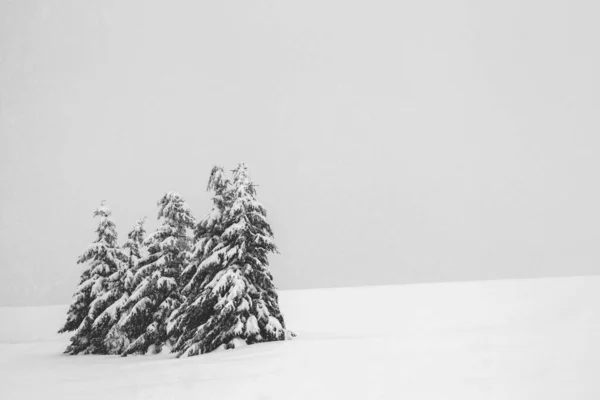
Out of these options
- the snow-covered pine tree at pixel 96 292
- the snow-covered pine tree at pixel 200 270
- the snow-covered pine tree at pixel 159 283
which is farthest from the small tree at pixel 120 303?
the snow-covered pine tree at pixel 200 270

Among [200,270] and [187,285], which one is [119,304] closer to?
[187,285]

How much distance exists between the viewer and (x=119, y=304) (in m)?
27.3

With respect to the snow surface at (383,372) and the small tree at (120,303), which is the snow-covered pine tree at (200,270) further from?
the small tree at (120,303)

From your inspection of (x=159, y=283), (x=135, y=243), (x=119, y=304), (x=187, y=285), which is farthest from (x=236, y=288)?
(x=135, y=243)

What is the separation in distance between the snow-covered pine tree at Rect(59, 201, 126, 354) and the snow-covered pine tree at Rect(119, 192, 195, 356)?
11.9 feet

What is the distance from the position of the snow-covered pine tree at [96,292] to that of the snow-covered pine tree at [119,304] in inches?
12.9

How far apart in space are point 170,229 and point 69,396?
44.9 ft

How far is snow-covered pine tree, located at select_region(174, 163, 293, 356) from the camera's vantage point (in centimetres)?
1866

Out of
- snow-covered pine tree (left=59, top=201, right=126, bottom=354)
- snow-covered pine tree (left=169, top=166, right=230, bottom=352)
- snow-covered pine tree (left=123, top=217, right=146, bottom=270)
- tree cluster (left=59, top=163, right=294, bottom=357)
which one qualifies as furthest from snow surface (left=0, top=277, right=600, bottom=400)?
snow-covered pine tree (left=123, top=217, right=146, bottom=270)

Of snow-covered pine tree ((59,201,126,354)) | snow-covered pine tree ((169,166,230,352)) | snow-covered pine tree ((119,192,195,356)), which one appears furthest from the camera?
snow-covered pine tree ((59,201,126,354))

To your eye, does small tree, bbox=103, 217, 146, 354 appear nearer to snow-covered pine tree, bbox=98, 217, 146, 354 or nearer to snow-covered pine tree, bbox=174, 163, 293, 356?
snow-covered pine tree, bbox=98, 217, 146, 354

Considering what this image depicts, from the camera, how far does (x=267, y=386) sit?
1080cm

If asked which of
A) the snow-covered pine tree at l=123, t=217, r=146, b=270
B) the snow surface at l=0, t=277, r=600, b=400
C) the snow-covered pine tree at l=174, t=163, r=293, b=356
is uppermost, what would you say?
the snow-covered pine tree at l=123, t=217, r=146, b=270

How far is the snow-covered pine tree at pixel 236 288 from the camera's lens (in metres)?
18.7
